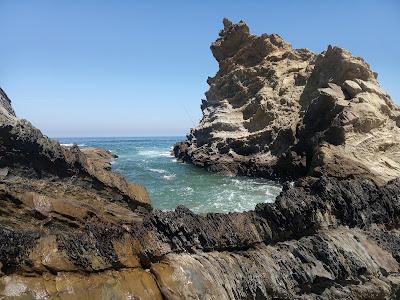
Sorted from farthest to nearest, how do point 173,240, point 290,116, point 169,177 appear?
point 290,116 < point 169,177 < point 173,240

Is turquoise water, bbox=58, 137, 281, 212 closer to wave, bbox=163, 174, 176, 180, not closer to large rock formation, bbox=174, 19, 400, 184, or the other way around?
wave, bbox=163, 174, 176, 180

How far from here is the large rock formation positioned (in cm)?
2625

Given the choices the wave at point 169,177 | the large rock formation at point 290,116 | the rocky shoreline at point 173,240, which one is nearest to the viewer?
the rocky shoreline at point 173,240

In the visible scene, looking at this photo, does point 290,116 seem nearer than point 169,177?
No

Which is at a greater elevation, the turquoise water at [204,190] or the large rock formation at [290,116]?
the large rock formation at [290,116]

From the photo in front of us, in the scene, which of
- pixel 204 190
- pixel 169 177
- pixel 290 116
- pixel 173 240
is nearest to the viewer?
pixel 173 240

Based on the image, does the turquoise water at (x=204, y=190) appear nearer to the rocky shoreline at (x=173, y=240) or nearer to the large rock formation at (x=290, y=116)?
the large rock formation at (x=290, y=116)

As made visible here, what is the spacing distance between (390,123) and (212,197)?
48.9ft

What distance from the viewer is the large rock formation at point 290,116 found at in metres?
26.2

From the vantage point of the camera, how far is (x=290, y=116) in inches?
1588

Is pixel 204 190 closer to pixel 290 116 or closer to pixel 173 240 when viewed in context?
pixel 290 116

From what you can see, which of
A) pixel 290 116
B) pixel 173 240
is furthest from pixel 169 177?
pixel 173 240

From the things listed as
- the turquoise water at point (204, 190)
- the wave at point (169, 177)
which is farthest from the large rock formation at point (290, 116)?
the wave at point (169, 177)

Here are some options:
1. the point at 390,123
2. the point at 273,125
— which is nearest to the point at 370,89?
the point at 390,123
